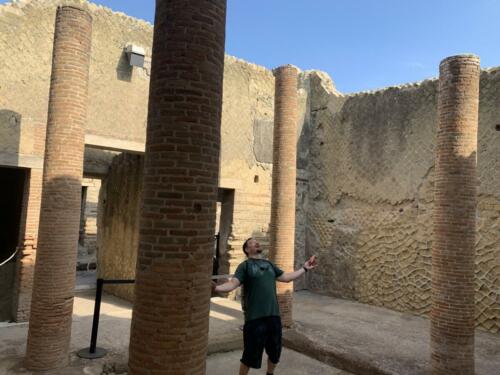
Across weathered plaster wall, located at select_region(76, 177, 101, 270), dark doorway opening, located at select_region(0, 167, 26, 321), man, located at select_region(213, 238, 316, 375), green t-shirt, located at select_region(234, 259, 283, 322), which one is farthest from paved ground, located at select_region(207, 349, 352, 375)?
weathered plaster wall, located at select_region(76, 177, 101, 270)

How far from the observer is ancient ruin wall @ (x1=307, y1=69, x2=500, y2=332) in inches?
348

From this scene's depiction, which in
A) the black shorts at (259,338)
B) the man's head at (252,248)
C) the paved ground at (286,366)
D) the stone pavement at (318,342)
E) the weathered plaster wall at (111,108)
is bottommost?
the paved ground at (286,366)

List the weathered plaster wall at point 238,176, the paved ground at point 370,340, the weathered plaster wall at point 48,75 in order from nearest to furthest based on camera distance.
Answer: the paved ground at point 370,340 → the weathered plaster wall at point 48,75 → the weathered plaster wall at point 238,176

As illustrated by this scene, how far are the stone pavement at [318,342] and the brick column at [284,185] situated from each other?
2.91 ft

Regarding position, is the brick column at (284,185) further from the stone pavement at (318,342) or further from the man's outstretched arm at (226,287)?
the man's outstretched arm at (226,287)

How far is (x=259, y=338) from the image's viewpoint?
4555 millimetres

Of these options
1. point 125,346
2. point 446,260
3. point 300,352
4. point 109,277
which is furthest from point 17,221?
point 446,260

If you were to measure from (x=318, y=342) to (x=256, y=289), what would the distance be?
330 centimetres

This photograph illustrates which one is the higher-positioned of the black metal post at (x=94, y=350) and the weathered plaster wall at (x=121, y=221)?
the weathered plaster wall at (x=121, y=221)

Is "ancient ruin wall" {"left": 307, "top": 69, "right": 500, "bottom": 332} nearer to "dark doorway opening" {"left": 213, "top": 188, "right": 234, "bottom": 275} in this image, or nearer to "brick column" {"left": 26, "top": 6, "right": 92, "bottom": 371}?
"dark doorway opening" {"left": 213, "top": 188, "right": 234, "bottom": 275}

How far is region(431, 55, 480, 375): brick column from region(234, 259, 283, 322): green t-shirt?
2.81 metres

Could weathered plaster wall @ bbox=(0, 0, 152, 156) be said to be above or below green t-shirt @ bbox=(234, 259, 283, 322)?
above

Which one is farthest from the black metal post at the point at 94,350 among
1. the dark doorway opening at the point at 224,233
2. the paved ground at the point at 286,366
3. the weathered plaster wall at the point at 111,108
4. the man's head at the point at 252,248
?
the dark doorway opening at the point at 224,233

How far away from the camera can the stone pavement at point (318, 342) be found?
616 cm
